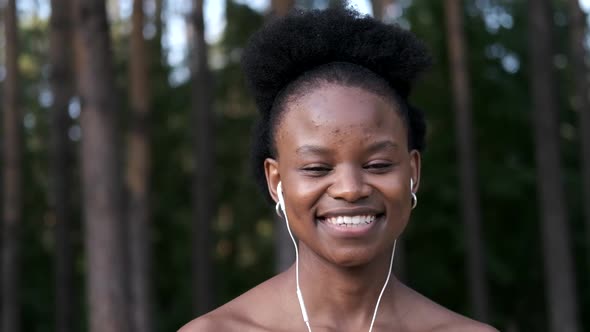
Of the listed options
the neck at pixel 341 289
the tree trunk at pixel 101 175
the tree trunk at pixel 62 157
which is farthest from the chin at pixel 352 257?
the tree trunk at pixel 62 157

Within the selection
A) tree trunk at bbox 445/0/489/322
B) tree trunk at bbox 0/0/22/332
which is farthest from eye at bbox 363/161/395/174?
tree trunk at bbox 0/0/22/332

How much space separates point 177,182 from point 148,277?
23.8ft

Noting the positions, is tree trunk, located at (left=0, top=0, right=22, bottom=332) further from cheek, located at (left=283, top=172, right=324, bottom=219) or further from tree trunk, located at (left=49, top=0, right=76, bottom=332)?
cheek, located at (left=283, top=172, right=324, bottom=219)

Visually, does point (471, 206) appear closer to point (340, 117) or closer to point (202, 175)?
point (202, 175)

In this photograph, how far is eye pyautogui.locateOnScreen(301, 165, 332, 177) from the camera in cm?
309

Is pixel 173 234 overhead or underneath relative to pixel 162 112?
underneath

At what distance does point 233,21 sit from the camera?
2234 centimetres

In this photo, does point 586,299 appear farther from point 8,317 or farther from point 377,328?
point 377,328

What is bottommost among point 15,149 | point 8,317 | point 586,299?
point 586,299

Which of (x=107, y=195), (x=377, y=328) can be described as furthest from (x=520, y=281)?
(x=377, y=328)

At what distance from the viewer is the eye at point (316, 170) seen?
309 centimetres

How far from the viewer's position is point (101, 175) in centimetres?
968

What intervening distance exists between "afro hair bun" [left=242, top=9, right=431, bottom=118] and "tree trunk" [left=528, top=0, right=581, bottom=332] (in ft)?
37.1

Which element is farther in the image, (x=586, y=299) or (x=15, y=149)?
(x=586, y=299)
